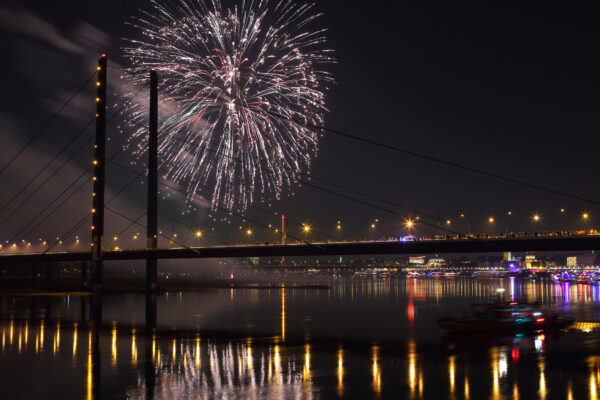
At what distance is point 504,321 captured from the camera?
46.2 meters

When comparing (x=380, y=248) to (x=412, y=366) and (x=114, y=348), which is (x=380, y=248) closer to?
(x=114, y=348)

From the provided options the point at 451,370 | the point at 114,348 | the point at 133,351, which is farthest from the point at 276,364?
the point at 114,348

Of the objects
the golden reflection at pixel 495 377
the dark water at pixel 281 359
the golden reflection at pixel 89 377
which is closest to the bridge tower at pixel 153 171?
the dark water at pixel 281 359

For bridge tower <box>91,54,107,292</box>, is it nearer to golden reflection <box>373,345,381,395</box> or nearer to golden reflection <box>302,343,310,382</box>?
golden reflection <box>302,343,310,382</box>

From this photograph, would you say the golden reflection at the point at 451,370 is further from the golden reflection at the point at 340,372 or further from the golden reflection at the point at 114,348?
the golden reflection at the point at 114,348

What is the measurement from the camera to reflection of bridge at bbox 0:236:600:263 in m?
62.7

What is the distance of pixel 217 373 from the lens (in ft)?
96.9

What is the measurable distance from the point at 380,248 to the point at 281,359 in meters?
37.8

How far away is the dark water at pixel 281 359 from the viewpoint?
26078 mm

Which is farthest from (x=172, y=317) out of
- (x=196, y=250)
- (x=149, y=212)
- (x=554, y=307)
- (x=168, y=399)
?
(x=554, y=307)

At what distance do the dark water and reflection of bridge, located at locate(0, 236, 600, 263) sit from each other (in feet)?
26.3

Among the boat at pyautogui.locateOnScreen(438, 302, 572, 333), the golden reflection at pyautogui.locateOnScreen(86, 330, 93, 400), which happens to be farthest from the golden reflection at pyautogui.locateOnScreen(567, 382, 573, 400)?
the golden reflection at pyautogui.locateOnScreen(86, 330, 93, 400)

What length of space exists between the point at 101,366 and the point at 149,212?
54412mm

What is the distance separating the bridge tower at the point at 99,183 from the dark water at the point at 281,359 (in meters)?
22.3
